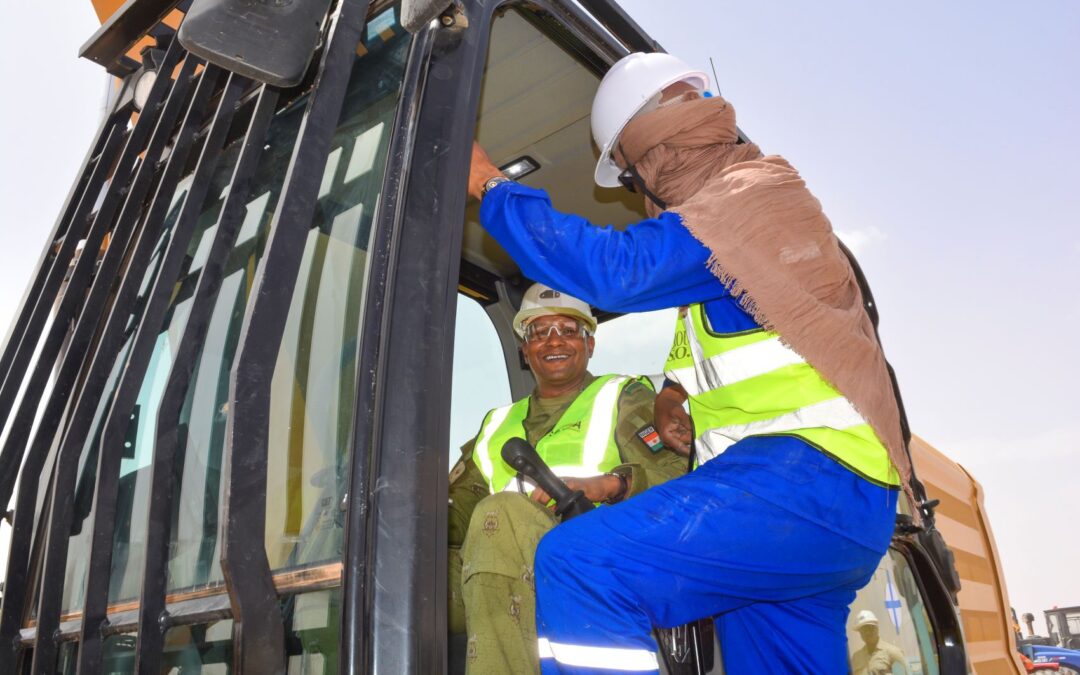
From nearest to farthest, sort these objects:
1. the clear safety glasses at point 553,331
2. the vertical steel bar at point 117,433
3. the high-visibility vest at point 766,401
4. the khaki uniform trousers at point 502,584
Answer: the vertical steel bar at point 117,433 < the khaki uniform trousers at point 502,584 < the high-visibility vest at point 766,401 < the clear safety glasses at point 553,331

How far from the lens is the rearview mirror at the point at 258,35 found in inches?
50.3

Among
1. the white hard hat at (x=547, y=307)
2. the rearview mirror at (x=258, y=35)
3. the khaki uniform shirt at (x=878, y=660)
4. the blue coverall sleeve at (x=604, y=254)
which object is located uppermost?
the white hard hat at (x=547, y=307)

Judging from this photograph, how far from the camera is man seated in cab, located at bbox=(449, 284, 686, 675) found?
5.11 feet

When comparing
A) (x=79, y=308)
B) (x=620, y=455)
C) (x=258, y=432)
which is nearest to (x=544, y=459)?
(x=620, y=455)

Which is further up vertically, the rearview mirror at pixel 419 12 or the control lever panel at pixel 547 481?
the rearview mirror at pixel 419 12

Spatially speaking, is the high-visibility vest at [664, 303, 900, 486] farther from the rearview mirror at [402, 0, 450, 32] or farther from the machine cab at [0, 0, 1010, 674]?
the rearview mirror at [402, 0, 450, 32]

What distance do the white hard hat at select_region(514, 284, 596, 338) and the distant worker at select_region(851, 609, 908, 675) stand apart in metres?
1.32

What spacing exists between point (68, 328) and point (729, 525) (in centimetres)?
131

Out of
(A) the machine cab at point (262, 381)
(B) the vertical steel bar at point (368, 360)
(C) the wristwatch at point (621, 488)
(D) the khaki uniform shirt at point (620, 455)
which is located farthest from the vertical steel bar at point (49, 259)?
(C) the wristwatch at point (621, 488)

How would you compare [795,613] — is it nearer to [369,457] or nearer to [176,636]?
[369,457]

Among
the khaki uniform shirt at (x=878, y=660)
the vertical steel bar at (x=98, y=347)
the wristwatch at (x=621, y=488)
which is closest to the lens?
the vertical steel bar at (x=98, y=347)

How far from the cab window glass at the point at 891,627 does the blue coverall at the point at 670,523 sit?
1.90ft

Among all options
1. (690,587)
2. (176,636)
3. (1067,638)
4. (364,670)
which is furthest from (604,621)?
(1067,638)

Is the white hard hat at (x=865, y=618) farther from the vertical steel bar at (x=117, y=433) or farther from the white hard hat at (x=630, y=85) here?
the vertical steel bar at (x=117, y=433)
